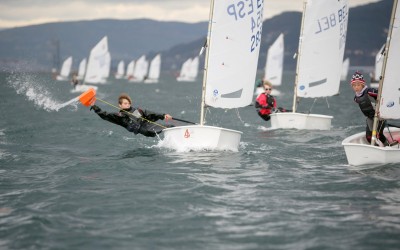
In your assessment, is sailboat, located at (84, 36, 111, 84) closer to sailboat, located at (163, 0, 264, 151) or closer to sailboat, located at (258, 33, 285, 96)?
sailboat, located at (258, 33, 285, 96)

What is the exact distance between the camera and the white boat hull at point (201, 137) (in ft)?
40.8

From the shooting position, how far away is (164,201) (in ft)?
27.7

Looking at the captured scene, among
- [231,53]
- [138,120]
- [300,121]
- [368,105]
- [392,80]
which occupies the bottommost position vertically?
[138,120]

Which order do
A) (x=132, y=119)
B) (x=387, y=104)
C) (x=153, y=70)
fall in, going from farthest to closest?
(x=153, y=70) < (x=132, y=119) < (x=387, y=104)

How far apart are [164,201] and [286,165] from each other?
3.95 meters

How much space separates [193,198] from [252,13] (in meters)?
6.47

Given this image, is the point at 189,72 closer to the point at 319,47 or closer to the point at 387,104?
the point at 319,47

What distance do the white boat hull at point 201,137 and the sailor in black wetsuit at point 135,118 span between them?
652 mm

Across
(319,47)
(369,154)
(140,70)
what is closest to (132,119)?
(369,154)

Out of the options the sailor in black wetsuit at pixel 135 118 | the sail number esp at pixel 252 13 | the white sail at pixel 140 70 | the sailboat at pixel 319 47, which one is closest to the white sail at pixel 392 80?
the sail number esp at pixel 252 13

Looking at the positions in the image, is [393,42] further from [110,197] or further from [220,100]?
[110,197]

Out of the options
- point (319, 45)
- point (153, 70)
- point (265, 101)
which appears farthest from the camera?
point (153, 70)

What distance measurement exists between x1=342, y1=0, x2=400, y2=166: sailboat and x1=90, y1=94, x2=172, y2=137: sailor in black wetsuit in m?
4.63

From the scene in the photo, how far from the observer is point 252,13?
1355cm
